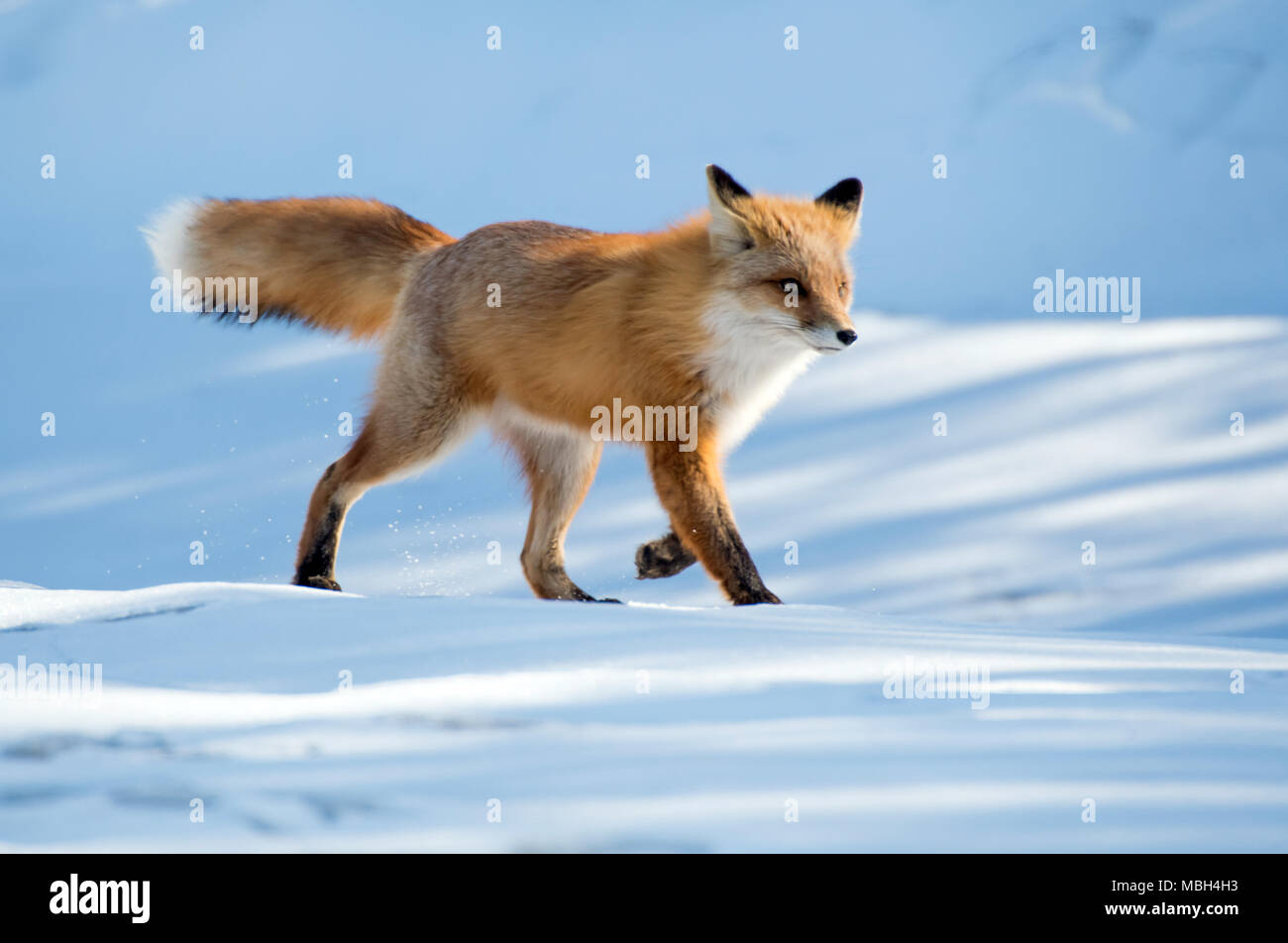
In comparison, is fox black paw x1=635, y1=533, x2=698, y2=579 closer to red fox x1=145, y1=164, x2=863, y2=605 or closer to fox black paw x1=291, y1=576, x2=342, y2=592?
red fox x1=145, y1=164, x2=863, y2=605

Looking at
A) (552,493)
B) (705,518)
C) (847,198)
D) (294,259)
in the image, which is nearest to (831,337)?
(705,518)

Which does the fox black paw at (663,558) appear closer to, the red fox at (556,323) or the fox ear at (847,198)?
the red fox at (556,323)

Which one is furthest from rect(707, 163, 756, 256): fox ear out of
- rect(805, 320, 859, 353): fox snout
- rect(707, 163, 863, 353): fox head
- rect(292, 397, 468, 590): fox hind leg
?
rect(292, 397, 468, 590): fox hind leg

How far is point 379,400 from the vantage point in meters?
5.70

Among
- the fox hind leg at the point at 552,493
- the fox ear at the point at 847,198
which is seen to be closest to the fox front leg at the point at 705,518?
the fox hind leg at the point at 552,493

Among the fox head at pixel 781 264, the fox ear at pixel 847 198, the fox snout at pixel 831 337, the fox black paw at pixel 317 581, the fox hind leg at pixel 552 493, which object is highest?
the fox ear at pixel 847 198

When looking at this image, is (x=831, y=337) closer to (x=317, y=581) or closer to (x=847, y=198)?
(x=847, y=198)

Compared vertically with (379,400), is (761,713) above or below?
below

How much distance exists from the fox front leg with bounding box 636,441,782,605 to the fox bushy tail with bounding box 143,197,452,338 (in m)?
1.79

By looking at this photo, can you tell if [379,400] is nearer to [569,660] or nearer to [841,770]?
[569,660]

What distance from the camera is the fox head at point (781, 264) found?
16.1 feet

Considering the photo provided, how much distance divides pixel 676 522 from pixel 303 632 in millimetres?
1762

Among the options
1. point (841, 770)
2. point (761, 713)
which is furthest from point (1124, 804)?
point (761, 713)

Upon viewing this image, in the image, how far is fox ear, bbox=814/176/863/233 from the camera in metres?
5.51
